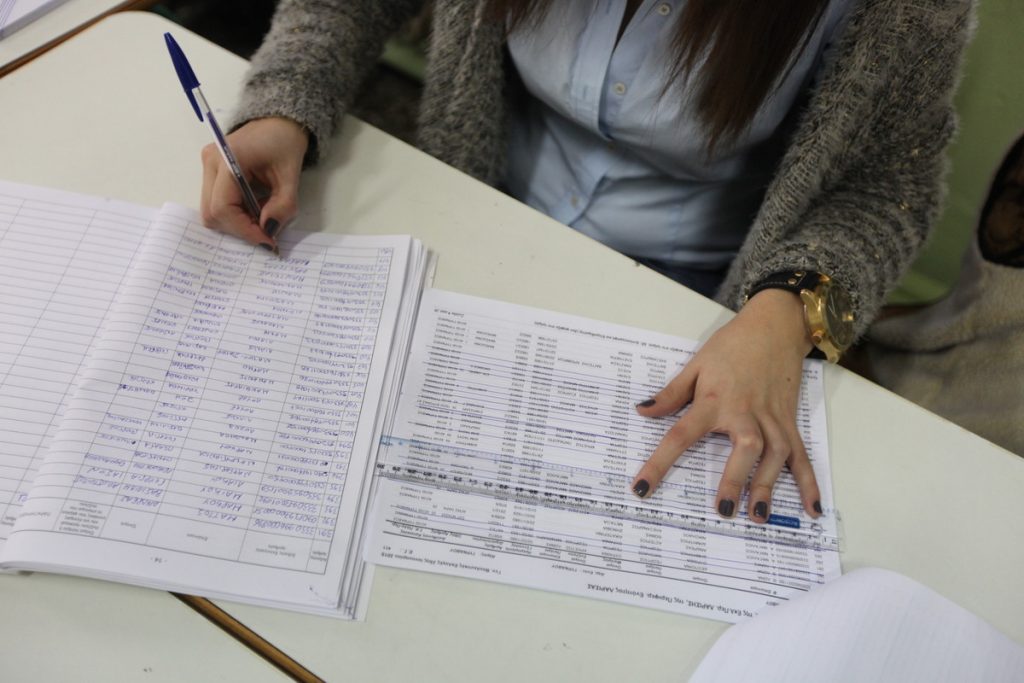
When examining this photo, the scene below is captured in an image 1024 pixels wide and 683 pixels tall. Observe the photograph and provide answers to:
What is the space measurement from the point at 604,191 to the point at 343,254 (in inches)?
15.0

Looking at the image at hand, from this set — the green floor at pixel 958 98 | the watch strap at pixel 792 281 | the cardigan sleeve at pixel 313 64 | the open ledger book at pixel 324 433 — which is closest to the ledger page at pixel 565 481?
the open ledger book at pixel 324 433

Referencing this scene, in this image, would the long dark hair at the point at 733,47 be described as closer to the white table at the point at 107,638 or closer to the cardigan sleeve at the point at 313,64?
the cardigan sleeve at the point at 313,64

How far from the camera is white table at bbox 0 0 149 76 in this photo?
77cm

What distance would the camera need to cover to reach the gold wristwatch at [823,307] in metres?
0.64

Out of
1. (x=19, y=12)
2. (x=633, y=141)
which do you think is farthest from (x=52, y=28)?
(x=633, y=141)

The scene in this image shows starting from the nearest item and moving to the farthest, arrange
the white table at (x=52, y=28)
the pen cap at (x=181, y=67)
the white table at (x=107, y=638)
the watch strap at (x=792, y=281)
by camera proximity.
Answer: the white table at (x=107, y=638) < the pen cap at (x=181, y=67) < the watch strap at (x=792, y=281) < the white table at (x=52, y=28)

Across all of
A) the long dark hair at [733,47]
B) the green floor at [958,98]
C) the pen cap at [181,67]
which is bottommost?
the green floor at [958,98]

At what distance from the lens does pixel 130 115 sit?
738mm

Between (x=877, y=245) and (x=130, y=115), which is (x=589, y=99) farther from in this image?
(x=130, y=115)

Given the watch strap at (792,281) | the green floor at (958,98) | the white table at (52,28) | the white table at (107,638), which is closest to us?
the white table at (107,638)

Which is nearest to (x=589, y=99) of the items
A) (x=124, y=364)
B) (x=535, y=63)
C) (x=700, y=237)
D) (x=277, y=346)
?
(x=535, y=63)

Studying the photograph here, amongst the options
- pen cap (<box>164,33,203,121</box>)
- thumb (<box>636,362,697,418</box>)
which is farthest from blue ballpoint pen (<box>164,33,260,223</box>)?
thumb (<box>636,362,697,418</box>)

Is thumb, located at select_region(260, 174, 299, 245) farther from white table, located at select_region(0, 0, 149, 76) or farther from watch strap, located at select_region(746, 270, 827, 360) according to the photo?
watch strap, located at select_region(746, 270, 827, 360)

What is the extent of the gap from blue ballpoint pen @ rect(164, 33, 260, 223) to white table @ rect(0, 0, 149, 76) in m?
0.28
